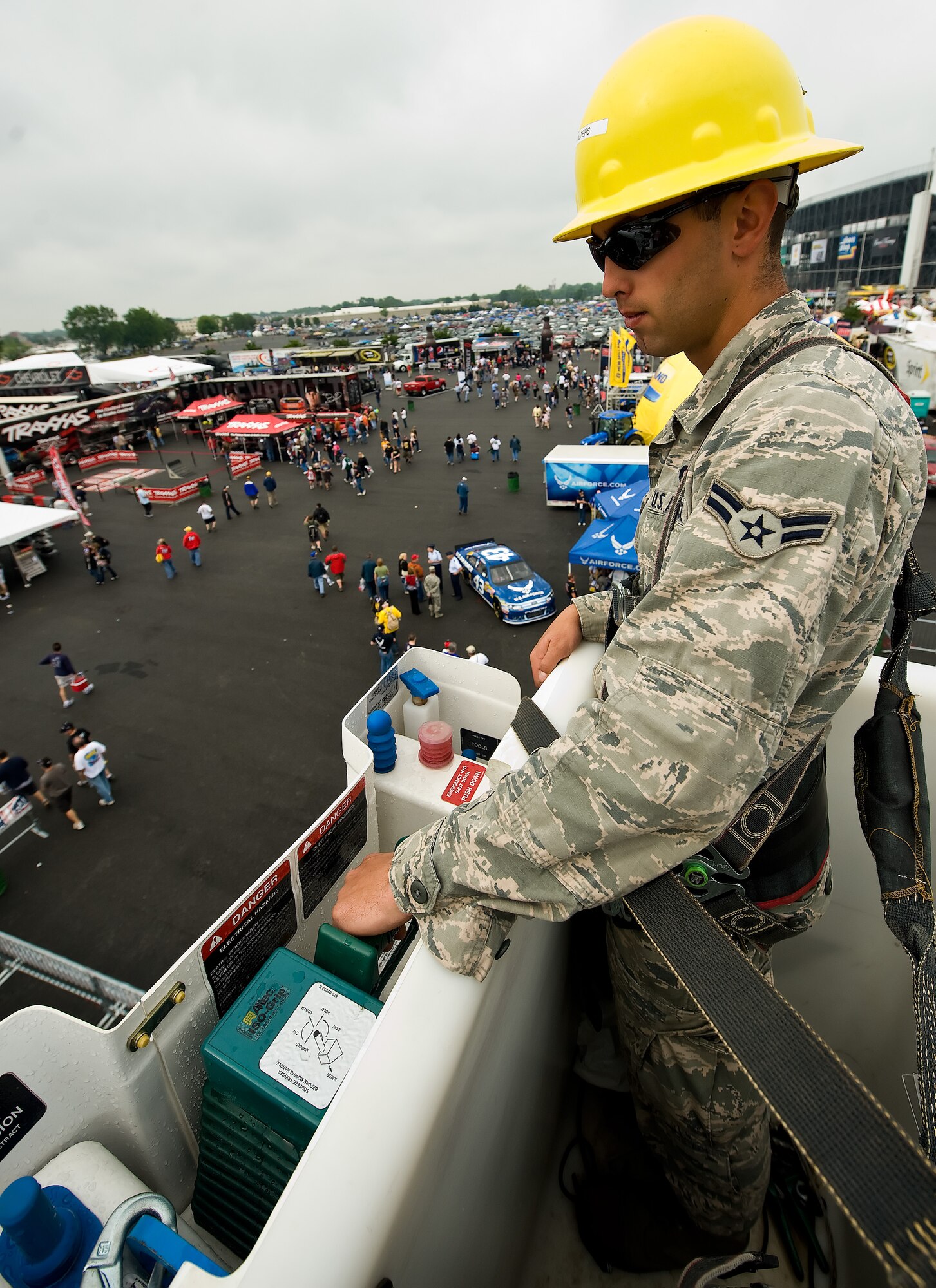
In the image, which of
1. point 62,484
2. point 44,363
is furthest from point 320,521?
point 44,363

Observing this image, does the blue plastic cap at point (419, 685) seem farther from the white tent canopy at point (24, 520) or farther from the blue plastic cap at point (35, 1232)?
the white tent canopy at point (24, 520)

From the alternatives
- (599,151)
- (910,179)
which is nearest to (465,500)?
(599,151)

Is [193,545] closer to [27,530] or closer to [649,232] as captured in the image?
[27,530]

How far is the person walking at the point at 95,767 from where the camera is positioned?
927cm

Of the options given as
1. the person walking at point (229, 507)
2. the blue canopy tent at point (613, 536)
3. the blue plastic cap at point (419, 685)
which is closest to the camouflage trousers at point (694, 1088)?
the blue plastic cap at point (419, 685)

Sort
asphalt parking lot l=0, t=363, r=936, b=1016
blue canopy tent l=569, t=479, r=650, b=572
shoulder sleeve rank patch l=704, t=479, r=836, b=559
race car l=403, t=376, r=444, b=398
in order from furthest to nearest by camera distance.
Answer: race car l=403, t=376, r=444, b=398
blue canopy tent l=569, t=479, r=650, b=572
asphalt parking lot l=0, t=363, r=936, b=1016
shoulder sleeve rank patch l=704, t=479, r=836, b=559

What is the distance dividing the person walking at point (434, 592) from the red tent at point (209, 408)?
83.7 feet

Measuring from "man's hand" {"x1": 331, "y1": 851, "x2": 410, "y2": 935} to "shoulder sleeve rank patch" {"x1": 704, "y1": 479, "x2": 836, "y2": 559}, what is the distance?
4.79 ft

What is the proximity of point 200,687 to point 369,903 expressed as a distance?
1214 centimetres

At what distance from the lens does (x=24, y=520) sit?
1864 centimetres

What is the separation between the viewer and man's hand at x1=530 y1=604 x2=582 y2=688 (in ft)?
9.02

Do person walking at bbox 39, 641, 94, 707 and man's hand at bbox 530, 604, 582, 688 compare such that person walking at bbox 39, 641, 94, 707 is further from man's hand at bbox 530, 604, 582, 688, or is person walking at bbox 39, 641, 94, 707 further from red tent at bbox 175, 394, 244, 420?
red tent at bbox 175, 394, 244, 420

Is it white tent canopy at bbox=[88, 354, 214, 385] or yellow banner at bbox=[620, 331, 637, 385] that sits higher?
white tent canopy at bbox=[88, 354, 214, 385]

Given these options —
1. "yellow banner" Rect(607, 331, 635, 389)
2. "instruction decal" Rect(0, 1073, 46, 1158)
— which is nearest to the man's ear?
"instruction decal" Rect(0, 1073, 46, 1158)
